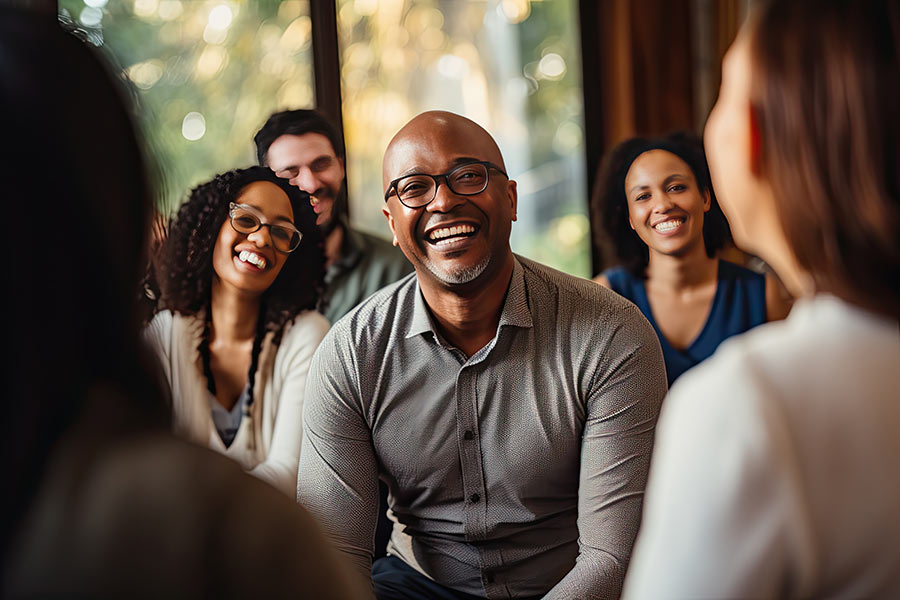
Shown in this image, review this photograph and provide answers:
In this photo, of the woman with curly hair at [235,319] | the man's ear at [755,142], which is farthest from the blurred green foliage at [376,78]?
the man's ear at [755,142]

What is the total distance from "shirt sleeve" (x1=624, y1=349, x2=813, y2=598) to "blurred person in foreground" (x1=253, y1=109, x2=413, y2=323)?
1142 mm

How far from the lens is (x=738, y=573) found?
64 centimetres

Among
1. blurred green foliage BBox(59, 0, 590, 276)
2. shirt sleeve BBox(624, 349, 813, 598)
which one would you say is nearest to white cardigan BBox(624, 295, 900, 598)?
shirt sleeve BBox(624, 349, 813, 598)

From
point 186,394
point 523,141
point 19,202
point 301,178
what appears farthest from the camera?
point 523,141

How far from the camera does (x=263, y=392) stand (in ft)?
5.08

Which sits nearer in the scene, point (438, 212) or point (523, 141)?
point (438, 212)

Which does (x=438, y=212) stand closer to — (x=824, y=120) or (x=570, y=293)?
(x=570, y=293)

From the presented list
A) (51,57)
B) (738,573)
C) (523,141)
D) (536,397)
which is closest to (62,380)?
(51,57)

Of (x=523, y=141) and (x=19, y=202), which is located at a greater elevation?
(x=523, y=141)

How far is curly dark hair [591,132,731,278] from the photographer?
66.1 inches

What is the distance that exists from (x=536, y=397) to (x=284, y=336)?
47 cm

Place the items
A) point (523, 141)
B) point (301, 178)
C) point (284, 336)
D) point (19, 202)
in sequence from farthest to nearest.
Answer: point (523, 141), point (301, 178), point (284, 336), point (19, 202)

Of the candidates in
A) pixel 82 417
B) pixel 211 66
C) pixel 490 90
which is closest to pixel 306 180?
pixel 82 417

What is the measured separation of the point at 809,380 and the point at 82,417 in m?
0.54
